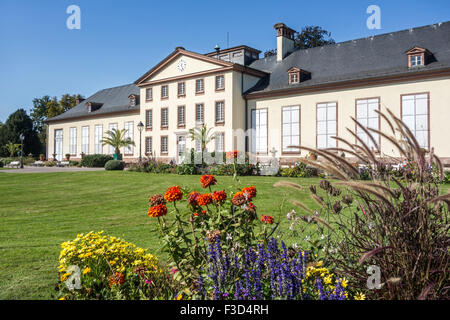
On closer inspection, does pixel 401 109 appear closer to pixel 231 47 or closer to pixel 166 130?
pixel 231 47

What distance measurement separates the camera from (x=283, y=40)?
29.3m

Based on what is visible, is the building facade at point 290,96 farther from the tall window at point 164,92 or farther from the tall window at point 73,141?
Result: the tall window at point 73,141

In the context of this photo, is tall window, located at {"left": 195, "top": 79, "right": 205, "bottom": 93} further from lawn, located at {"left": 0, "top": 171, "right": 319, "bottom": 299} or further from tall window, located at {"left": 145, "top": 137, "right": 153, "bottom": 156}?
lawn, located at {"left": 0, "top": 171, "right": 319, "bottom": 299}

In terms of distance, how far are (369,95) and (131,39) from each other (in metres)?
20.7

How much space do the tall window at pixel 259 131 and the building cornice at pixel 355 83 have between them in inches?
48.9

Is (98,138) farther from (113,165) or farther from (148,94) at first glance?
(113,165)

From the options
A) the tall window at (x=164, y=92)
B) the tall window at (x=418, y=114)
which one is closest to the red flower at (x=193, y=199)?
the tall window at (x=418, y=114)

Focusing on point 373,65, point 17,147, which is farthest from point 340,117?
point 17,147

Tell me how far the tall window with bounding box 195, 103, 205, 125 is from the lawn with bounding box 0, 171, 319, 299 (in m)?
12.4

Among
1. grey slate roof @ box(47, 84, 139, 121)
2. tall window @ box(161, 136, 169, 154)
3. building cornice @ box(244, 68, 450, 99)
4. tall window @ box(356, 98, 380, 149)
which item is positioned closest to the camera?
building cornice @ box(244, 68, 450, 99)

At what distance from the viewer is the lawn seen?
4.42 metres

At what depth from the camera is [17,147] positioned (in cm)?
5281

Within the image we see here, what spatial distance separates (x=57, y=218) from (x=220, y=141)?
19.7m

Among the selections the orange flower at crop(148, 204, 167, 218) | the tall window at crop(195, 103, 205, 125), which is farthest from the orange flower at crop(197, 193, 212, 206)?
the tall window at crop(195, 103, 205, 125)
